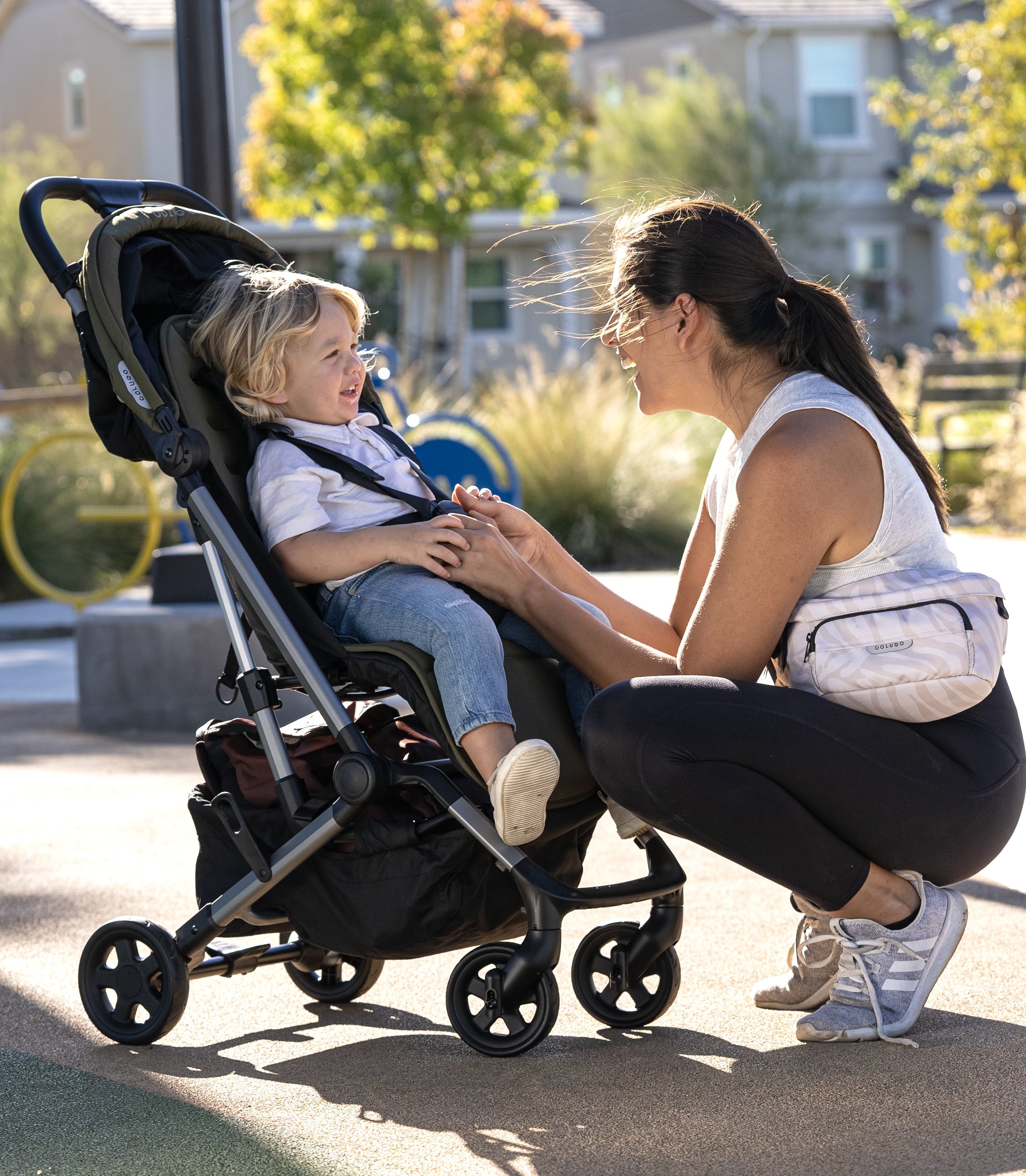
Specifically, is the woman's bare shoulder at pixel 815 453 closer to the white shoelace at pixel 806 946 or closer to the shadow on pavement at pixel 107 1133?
the white shoelace at pixel 806 946

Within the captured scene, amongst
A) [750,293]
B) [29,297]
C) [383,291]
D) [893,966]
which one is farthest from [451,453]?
[383,291]

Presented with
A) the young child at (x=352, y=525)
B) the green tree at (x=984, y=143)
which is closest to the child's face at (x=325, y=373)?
the young child at (x=352, y=525)

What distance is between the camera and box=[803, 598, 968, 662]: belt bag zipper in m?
2.80

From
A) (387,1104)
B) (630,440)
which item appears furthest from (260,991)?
(630,440)

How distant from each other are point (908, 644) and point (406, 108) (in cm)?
1726

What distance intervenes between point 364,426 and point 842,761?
1.24 meters

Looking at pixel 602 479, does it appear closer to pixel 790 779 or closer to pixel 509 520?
pixel 509 520

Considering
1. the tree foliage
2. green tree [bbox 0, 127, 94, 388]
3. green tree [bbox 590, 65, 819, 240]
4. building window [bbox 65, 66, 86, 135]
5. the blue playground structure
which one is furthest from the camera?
building window [bbox 65, 66, 86, 135]

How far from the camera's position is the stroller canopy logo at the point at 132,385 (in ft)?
9.87

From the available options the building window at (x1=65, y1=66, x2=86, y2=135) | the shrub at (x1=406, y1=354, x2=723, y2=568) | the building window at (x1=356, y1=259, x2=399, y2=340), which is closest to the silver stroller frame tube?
the shrub at (x1=406, y1=354, x2=723, y2=568)

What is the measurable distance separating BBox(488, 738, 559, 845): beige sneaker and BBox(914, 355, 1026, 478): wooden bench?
32.1 feet

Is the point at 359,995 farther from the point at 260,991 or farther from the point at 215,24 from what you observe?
the point at 215,24

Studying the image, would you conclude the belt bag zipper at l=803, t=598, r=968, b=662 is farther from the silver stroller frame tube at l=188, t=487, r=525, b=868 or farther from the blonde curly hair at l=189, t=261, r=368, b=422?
the blonde curly hair at l=189, t=261, r=368, b=422

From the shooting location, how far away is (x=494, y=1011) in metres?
2.83
